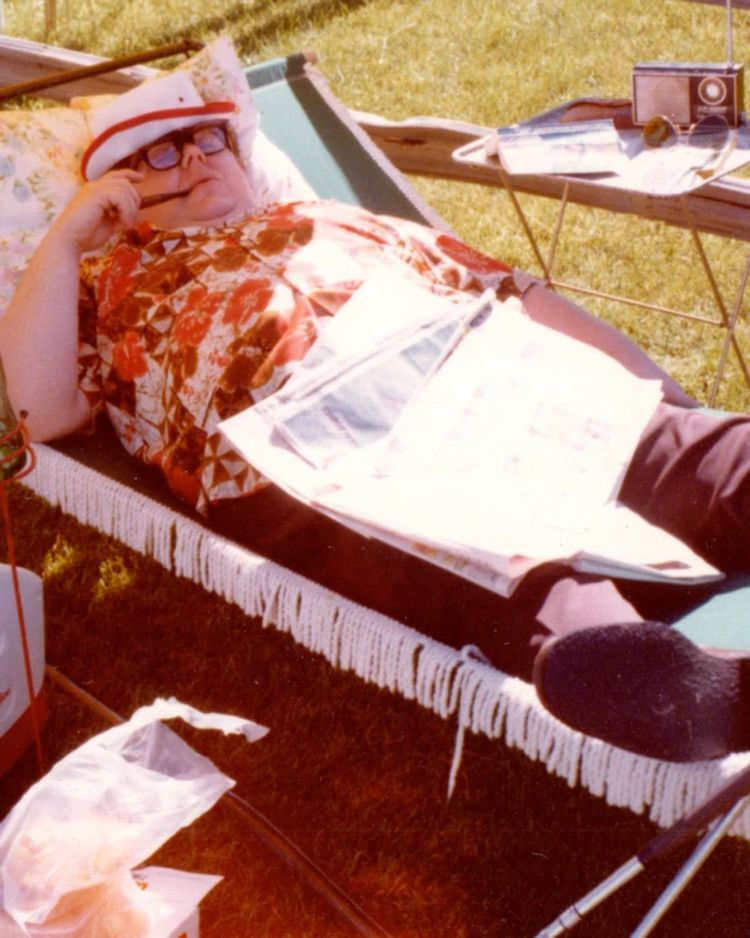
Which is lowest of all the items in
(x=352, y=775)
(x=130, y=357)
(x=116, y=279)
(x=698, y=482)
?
(x=352, y=775)

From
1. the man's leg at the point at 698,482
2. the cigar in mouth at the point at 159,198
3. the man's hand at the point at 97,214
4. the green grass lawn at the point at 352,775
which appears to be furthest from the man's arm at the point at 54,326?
the man's leg at the point at 698,482

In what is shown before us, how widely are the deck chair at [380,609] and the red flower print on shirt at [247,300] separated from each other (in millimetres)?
346

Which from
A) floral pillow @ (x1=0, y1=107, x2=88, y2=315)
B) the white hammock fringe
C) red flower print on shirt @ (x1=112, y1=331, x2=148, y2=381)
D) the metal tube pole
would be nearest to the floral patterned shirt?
red flower print on shirt @ (x1=112, y1=331, x2=148, y2=381)

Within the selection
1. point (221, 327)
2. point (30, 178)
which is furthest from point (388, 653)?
point (30, 178)

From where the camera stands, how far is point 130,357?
206 centimetres

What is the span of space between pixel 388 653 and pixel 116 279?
1.01 metres

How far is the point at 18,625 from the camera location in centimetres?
187

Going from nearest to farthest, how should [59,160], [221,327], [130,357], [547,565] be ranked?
1. [547,565]
2. [221,327]
3. [130,357]
4. [59,160]

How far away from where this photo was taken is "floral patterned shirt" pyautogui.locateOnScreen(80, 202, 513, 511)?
191 cm

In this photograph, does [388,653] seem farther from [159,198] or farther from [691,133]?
[691,133]

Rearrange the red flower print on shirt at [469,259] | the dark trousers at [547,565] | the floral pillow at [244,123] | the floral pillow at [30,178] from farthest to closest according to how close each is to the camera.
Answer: the floral pillow at [244,123], the floral pillow at [30,178], the red flower print on shirt at [469,259], the dark trousers at [547,565]

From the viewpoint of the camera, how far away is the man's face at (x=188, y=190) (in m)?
2.31

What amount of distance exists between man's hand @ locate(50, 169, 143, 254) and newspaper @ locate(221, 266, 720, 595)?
1.73 feet

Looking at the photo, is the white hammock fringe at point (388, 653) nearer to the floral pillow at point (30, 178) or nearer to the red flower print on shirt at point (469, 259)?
the floral pillow at point (30, 178)
